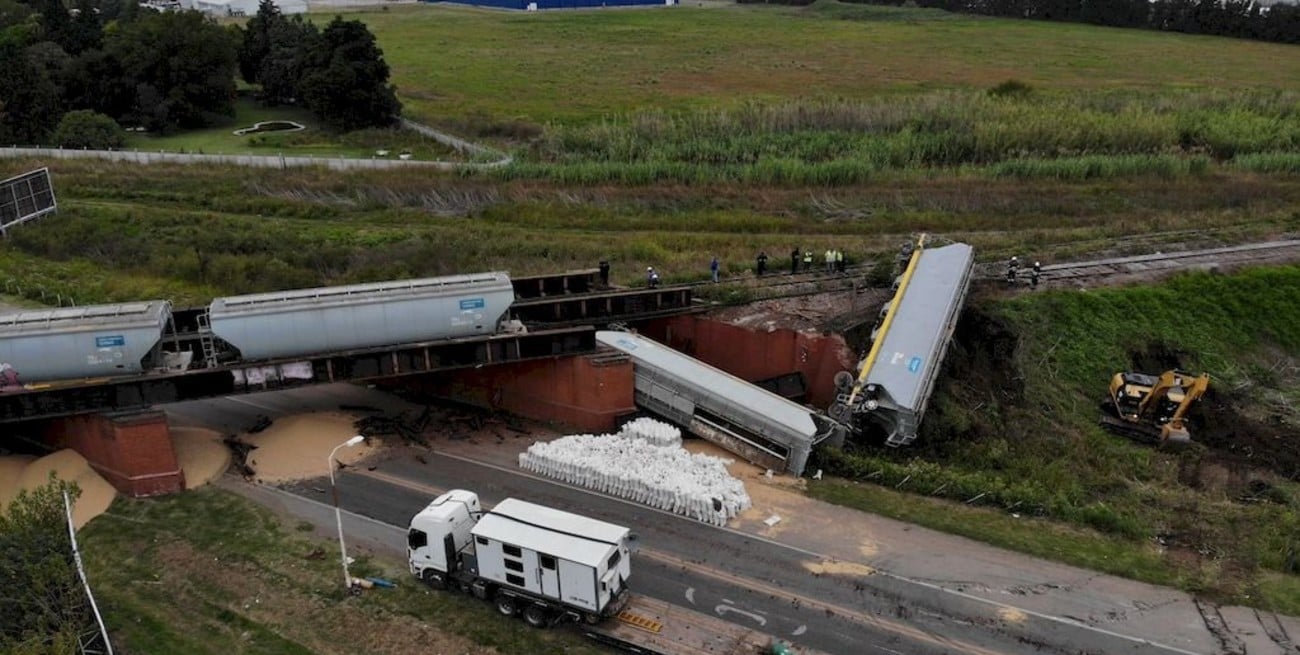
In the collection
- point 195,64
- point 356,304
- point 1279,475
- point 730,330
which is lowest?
point 1279,475

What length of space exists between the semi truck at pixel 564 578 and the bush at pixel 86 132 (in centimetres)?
6368

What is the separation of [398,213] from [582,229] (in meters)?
11.8

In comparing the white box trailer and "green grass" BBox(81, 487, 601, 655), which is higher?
the white box trailer

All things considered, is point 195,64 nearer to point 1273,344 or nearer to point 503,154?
point 503,154

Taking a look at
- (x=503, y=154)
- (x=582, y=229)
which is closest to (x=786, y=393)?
(x=582, y=229)

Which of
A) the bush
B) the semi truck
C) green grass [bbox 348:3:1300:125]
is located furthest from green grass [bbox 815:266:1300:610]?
the bush

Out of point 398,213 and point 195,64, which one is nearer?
→ point 398,213

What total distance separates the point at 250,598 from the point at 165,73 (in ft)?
224

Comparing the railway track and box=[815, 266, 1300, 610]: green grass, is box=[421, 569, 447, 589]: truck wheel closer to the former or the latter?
box=[815, 266, 1300, 610]: green grass

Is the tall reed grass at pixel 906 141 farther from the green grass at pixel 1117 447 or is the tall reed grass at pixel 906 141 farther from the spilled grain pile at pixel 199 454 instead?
the spilled grain pile at pixel 199 454

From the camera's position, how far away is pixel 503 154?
64.4 metres

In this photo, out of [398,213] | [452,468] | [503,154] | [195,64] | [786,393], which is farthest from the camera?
[195,64]

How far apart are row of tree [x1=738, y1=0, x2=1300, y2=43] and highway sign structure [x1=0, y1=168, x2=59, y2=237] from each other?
13662 cm

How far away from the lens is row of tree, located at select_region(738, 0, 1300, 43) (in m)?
123
